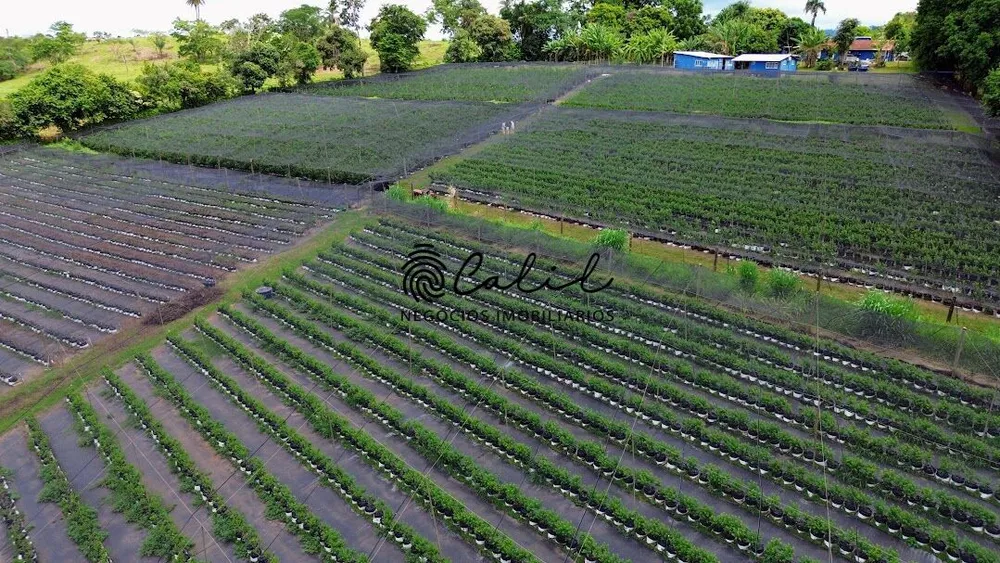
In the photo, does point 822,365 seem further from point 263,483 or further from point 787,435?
point 263,483

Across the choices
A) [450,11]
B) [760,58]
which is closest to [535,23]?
[450,11]

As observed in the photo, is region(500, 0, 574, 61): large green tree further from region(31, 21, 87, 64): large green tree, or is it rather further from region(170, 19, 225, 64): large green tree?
region(31, 21, 87, 64): large green tree

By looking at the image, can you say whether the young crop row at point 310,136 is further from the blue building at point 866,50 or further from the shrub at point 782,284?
the blue building at point 866,50

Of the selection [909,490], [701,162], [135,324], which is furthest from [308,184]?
[909,490]

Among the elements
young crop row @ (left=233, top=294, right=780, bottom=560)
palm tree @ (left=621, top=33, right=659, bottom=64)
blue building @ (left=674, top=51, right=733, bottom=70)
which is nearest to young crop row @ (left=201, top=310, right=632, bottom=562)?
young crop row @ (left=233, top=294, right=780, bottom=560)

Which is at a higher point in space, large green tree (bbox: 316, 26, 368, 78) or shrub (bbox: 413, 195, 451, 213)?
large green tree (bbox: 316, 26, 368, 78)

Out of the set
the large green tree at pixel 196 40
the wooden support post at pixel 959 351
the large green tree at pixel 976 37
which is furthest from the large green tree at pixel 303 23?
the wooden support post at pixel 959 351
